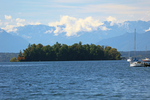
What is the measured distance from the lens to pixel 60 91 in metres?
44.1

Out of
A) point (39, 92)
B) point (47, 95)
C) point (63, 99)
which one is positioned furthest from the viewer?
point (39, 92)

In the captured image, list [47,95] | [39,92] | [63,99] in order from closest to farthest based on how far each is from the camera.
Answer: [63,99]
[47,95]
[39,92]

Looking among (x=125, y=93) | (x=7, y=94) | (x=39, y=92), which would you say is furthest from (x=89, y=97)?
(x=7, y=94)

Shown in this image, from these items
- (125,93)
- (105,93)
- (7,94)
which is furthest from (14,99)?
(125,93)

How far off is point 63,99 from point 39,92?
7443 mm

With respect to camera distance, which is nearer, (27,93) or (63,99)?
(63,99)

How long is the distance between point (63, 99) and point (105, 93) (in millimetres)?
7722

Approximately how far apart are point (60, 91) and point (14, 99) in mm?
9033

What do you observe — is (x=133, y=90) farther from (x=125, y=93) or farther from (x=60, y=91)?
(x=60, y=91)

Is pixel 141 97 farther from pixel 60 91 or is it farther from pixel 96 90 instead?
pixel 60 91

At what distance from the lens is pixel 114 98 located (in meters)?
37.3

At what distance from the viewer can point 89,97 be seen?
3838cm

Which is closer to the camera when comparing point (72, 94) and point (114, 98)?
point (114, 98)

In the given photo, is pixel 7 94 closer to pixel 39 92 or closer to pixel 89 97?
pixel 39 92
